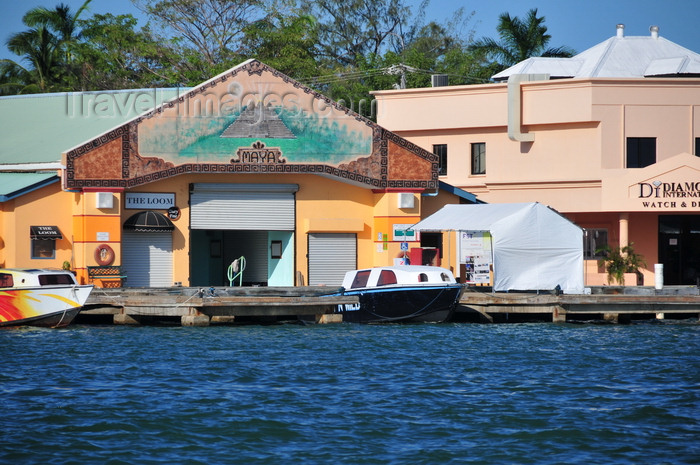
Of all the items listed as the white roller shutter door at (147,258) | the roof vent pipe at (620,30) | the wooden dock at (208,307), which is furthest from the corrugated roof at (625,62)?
the wooden dock at (208,307)

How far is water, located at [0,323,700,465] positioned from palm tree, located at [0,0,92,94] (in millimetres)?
36456

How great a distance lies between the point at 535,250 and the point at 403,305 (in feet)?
16.0

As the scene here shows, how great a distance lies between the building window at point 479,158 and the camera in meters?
46.5

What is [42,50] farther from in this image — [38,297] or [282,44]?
[38,297]

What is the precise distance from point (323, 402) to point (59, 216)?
64.9ft

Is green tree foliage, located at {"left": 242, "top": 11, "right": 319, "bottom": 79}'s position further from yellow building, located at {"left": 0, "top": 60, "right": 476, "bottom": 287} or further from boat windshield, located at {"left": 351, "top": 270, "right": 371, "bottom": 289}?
boat windshield, located at {"left": 351, "top": 270, "right": 371, "bottom": 289}

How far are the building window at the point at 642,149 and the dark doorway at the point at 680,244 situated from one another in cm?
259

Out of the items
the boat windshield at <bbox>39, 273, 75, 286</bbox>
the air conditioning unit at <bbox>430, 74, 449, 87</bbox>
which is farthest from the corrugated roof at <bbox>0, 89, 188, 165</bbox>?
the air conditioning unit at <bbox>430, 74, 449, 87</bbox>

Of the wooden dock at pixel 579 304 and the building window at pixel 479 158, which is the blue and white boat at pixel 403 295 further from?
the building window at pixel 479 158

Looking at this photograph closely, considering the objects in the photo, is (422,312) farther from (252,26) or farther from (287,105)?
(252,26)

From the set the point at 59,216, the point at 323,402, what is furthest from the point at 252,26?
the point at 323,402

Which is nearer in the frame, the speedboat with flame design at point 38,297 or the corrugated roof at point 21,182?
the speedboat with flame design at point 38,297

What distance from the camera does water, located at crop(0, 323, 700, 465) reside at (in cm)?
1752

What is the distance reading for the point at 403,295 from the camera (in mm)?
32906
